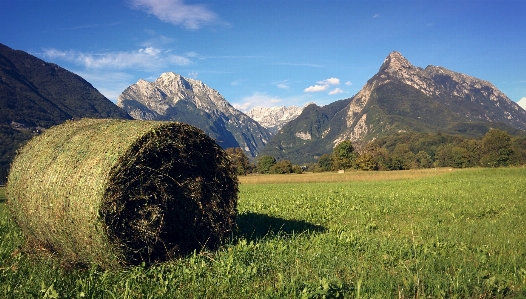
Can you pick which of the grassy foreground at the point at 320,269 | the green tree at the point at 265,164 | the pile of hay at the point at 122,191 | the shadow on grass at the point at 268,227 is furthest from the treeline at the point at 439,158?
the pile of hay at the point at 122,191

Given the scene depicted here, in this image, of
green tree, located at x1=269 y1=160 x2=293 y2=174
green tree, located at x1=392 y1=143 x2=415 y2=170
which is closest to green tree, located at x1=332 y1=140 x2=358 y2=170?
green tree, located at x1=269 y1=160 x2=293 y2=174

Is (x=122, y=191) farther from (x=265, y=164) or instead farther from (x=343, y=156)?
(x=265, y=164)

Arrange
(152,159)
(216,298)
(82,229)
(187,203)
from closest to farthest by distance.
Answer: (216,298) < (82,229) < (152,159) < (187,203)

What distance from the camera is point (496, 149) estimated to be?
10756cm

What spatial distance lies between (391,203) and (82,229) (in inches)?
471

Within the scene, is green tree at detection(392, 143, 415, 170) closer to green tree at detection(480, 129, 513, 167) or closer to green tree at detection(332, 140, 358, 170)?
green tree at detection(332, 140, 358, 170)

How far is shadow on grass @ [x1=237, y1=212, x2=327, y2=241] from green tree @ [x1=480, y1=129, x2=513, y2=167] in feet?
359

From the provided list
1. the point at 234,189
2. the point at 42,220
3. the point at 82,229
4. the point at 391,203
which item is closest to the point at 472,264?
the point at 234,189

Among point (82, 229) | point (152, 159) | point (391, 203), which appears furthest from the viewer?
point (391, 203)

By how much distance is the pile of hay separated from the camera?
6.00 meters

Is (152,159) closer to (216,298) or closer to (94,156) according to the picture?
(94,156)

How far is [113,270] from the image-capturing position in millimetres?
5992

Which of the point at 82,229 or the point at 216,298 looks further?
the point at 82,229

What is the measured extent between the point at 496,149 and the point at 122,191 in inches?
4849
